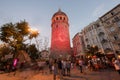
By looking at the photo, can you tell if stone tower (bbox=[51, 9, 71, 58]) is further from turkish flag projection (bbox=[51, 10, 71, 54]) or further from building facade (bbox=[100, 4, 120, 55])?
building facade (bbox=[100, 4, 120, 55])

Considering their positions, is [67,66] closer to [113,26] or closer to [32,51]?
[32,51]

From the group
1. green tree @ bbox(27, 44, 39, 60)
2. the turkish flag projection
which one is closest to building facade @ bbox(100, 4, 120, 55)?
the turkish flag projection

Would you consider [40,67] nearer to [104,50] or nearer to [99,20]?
[104,50]

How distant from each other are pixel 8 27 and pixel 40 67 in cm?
1410

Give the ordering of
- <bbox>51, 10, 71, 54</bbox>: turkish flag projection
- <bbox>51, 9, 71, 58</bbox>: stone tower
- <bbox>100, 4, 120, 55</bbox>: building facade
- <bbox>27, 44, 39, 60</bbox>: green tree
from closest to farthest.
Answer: <bbox>100, 4, 120, 55</bbox>: building facade, <bbox>27, 44, 39, 60</bbox>: green tree, <bbox>51, 9, 71, 58</bbox>: stone tower, <bbox>51, 10, 71, 54</bbox>: turkish flag projection

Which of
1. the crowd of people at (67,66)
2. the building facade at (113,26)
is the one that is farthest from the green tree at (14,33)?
the building facade at (113,26)

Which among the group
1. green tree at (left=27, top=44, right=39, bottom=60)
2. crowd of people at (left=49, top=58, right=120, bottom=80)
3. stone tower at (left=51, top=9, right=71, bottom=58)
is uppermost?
stone tower at (left=51, top=9, right=71, bottom=58)

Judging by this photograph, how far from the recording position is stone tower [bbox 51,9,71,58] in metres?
40.5

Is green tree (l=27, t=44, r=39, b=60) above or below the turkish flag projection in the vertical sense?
below

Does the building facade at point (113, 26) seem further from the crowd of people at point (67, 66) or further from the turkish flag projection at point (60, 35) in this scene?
the crowd of people at point (67, 66)

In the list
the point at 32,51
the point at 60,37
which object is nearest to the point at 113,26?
the point at 60,37

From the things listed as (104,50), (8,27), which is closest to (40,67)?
(8,27)

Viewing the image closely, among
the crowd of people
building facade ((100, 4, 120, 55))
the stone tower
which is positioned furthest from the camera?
the stone tower

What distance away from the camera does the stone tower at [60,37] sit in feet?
133
